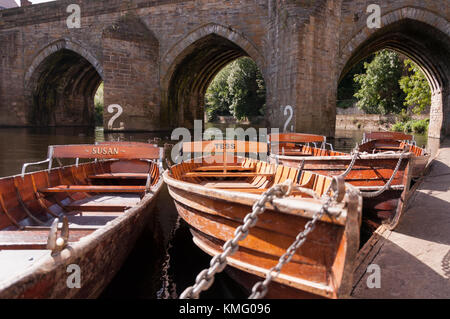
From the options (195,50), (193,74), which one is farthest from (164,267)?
(193,74)

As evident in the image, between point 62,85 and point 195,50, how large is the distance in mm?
13297

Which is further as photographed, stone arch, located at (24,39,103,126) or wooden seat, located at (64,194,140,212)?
stone arch, located at (24,39,103,126)

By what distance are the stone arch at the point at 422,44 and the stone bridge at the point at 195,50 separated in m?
0.06

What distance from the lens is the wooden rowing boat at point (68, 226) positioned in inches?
73.7

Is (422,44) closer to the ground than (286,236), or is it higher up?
higher up

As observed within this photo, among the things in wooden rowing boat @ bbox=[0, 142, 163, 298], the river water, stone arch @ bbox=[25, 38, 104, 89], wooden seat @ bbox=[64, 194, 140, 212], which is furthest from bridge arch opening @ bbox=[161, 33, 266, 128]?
the river water

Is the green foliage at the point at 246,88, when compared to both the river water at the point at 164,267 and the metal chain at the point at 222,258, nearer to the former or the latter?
the river water at the point at 164,267

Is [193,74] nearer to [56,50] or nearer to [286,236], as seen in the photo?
[56,50]

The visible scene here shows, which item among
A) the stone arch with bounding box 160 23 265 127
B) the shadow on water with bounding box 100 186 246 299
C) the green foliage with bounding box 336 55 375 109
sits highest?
the green foliage with bounding box 336 55 375 109

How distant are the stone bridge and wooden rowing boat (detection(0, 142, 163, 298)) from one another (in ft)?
30.2

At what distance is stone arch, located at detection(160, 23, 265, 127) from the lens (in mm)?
15828

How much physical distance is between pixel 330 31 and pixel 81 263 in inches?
542

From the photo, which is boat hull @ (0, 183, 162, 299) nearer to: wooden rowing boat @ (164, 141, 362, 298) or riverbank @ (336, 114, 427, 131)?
wooden rowing boat @ (164, 141, 362, 298)

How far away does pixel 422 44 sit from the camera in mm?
16312
